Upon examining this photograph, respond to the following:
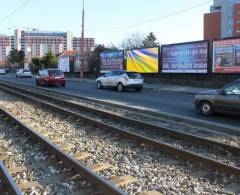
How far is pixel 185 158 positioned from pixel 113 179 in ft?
6.27

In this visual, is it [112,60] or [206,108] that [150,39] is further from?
[206,108]

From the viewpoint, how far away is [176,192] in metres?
6.20

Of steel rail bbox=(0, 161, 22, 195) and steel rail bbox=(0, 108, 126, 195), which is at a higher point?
steel rail bbox=(0, 108, 126, 195)

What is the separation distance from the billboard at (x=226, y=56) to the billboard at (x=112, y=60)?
13631 mm

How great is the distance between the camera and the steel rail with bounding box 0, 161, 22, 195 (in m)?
5.97

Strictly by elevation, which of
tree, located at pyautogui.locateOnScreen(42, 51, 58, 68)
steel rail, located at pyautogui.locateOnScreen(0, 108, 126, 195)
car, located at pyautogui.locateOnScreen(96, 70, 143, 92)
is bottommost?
steel rail, located at pyautogui.locateOnScreen(0, 108, 126, 195)

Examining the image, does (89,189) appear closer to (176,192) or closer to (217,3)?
(176,192)

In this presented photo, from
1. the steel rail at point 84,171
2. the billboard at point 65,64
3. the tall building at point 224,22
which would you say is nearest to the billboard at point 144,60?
the billboard at point 65,64

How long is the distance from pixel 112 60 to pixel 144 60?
6.37m

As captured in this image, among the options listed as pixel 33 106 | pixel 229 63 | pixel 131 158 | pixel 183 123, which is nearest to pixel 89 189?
pixel 131 158

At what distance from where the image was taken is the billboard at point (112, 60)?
145 ft

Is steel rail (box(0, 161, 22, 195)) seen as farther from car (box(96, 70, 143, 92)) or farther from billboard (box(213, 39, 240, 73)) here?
billboard (box(213, 39, 240, 73))

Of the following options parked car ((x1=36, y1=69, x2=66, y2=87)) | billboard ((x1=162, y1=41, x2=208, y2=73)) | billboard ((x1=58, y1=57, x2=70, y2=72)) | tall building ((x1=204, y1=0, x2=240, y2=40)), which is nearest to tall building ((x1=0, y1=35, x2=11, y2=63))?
tall building ((x1=204, y1=0, x2=240, y2=40))

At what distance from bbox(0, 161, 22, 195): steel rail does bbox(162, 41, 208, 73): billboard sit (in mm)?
27629
